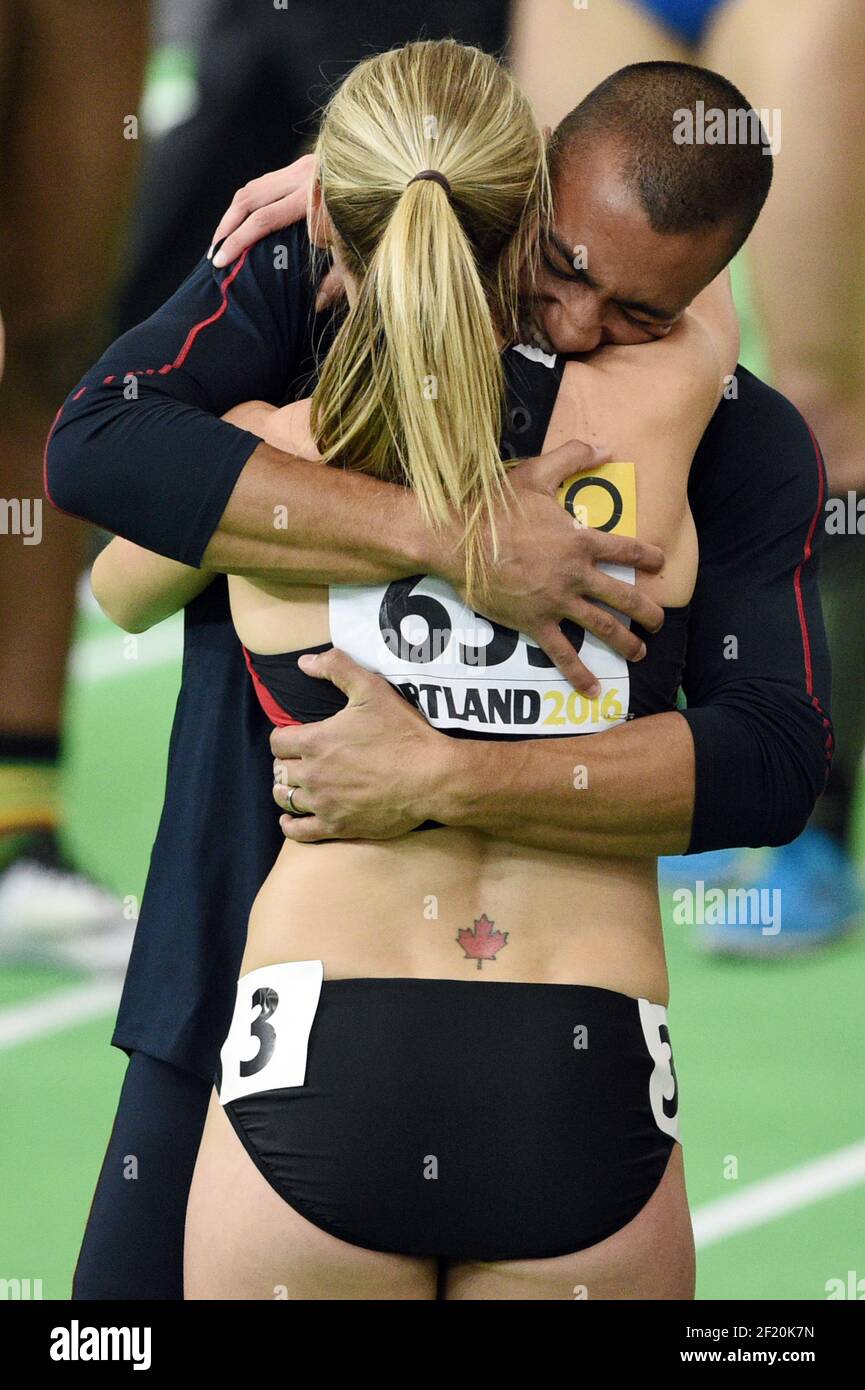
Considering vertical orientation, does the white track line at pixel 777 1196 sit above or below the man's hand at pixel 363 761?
below

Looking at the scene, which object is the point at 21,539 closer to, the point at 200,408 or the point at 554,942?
the point at 200,408

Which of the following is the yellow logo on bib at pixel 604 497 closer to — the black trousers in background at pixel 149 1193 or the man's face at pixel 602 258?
the man's face at pixel 602 258

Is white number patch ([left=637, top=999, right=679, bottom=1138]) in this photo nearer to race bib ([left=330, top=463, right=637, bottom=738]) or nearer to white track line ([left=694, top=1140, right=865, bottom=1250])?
race bib ([left=330, top=463, right=637, bottom=738])

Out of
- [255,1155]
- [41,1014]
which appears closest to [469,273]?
[255,1155]

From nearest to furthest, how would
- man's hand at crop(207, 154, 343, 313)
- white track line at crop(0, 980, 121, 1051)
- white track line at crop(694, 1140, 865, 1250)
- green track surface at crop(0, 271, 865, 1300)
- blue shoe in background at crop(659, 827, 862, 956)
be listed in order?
man's hand at crop(207, 154, 343, 313), green track surface at crop(0, 271, 865, 1300), white track line at crop(694, 1140, 865, 1250), white track line at crop(0, 980, 121, 1051), blue shoe in background at crop(659, 827, 862, 956)

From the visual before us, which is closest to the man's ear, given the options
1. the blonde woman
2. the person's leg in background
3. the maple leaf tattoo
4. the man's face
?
the blonde woman

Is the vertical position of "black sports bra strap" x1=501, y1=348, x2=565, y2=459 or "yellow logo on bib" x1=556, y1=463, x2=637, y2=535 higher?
"black sports bra strap" x1=501, y1=348, x2=565, y2=459

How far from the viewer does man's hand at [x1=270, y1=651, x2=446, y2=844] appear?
4.20 feet

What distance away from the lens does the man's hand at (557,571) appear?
1278mm

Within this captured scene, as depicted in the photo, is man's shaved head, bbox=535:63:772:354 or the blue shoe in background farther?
the blue shoe in background

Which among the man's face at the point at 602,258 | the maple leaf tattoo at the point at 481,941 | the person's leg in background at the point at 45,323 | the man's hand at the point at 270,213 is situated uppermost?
the person's leg in background at the point at 45,323

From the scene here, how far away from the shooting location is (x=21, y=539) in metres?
3.90

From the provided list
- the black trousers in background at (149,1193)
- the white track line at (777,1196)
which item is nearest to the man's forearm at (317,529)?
the black trousers in background at (149,1193)

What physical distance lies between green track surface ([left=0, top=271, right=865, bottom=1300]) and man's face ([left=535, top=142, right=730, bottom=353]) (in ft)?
6.57
